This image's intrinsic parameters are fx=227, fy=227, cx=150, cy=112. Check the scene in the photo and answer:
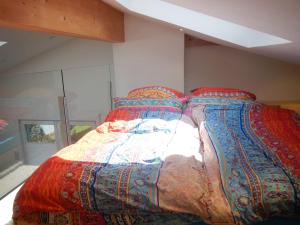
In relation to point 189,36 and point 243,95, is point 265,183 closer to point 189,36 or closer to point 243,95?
point 243,95

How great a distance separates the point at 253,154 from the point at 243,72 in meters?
2.15

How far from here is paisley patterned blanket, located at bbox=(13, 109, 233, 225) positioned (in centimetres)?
120

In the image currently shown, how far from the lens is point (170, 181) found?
1273 millimetres

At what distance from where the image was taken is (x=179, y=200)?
3.90 ft

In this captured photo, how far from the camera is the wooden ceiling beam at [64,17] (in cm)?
149

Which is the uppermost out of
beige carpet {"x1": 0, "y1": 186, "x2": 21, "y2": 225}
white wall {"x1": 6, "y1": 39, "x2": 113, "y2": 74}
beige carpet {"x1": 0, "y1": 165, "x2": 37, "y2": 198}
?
white wall {"x1": 6, "y1": 39, "x2": 113, "y2": 74}

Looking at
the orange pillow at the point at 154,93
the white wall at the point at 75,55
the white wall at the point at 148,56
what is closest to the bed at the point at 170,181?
the orange pillow at the point at 154,93

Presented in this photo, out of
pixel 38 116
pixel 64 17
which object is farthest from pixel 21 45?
pixel 64 17

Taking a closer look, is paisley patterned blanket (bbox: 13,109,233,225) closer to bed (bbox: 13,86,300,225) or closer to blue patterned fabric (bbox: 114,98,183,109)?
bed (bbox: 13,86,300,225)

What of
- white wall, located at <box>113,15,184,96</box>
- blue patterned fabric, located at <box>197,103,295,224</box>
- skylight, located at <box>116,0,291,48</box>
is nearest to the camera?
blue patterned fabric, located at <box>197,103,295,224</box>

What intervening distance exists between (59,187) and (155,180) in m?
0.56

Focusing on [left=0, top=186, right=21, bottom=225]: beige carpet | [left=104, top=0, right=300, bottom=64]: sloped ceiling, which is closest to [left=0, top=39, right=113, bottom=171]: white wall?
[left=0, top=186, right=21, bottom=225]: beige carpet

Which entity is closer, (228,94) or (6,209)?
(6,209)

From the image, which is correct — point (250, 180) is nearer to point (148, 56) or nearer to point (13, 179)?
point (13, 179)
